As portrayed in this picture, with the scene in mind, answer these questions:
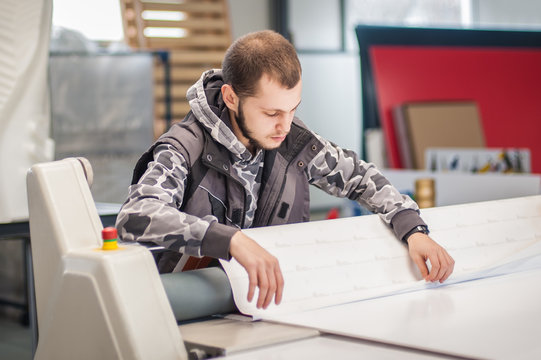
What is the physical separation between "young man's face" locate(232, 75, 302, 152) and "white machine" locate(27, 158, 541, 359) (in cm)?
23

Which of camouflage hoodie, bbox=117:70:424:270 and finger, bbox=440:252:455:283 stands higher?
camouflage hoodie, bbox=117:70:424:270

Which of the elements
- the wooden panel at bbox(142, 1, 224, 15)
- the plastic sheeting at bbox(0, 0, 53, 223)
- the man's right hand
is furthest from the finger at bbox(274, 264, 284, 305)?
the wooden panel at bbox(142, 1, 224, 15)

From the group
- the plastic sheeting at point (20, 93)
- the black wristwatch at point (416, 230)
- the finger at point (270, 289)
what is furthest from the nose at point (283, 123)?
the plastic sheeting at point (20, 93)

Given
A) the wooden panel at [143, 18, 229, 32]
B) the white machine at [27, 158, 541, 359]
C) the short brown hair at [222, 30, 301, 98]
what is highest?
the wooden panel at [143, 18, 229, 32]

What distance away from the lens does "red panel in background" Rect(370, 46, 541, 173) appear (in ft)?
15.6

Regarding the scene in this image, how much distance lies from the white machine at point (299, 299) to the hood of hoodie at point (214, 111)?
268 millimetres

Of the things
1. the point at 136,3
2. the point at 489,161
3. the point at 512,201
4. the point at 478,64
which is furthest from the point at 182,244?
the point at 478,64

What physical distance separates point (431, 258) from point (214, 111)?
0.55 meters

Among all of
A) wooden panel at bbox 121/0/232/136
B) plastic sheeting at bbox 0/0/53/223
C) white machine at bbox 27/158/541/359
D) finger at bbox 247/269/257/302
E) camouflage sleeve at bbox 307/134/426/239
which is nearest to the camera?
white machine at bbox 27/158/541/359

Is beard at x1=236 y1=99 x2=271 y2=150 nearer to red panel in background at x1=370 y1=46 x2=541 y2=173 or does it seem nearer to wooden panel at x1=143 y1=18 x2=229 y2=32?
red panel in background at x1=370 y1=46 x2=541 y2=173

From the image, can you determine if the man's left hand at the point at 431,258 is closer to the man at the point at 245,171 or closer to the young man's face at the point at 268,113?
the man at the point at 245,171

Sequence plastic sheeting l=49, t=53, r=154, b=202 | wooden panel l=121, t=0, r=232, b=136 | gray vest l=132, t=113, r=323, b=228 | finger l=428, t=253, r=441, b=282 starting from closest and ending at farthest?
finger l=428, t=253, r=441, b=282, gray vest l=132, t=113, r=323, b=228, plastic sheeting l=49, t=53, r=154, b=202, wooden panel l=121, t=0, r=232, b=136

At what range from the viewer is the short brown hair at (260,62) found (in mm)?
1430

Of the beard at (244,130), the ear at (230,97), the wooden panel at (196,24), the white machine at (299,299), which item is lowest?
the white machine at (299,299)
